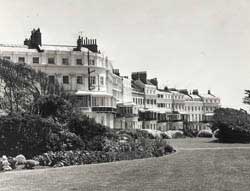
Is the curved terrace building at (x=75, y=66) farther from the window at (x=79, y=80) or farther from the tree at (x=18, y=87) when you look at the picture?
the tree at (x=18, y=87)

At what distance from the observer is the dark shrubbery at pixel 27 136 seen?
3108 centimetres

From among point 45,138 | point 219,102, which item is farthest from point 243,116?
point 219,102

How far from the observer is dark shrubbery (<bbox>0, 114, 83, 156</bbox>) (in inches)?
1224

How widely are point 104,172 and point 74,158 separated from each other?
6.84 m

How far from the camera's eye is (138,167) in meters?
24.1

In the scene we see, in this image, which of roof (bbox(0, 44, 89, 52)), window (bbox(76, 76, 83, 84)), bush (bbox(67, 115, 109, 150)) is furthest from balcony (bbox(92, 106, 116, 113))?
bush (bbox(67, 115, 109, 150))

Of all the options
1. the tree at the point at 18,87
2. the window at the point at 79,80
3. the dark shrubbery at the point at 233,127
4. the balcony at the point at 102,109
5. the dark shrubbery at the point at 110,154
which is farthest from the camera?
the window at the point at 79,80

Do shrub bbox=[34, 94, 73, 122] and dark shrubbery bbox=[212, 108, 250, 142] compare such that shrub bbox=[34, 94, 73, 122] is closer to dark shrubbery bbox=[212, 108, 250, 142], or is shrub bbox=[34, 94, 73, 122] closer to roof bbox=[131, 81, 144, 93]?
dark shrubbery bbox=[212, 108, 250, 142]

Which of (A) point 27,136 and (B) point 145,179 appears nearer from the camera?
(B) point 145,179

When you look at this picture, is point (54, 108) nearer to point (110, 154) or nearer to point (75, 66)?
point (110, 154)

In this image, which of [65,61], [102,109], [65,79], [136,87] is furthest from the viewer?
[136,87]

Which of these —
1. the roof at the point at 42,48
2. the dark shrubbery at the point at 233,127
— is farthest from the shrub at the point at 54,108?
the roof at the point at 42,48

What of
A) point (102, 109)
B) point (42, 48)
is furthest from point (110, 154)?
point (42, 48)

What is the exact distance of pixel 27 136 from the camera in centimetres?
3152
